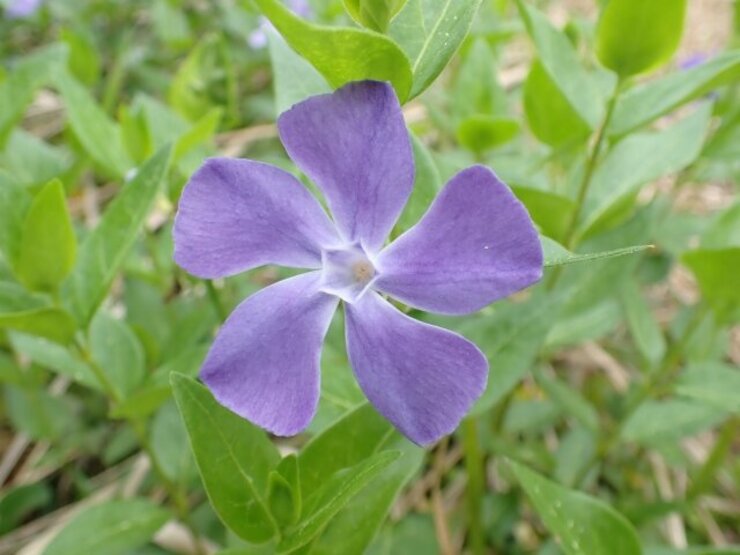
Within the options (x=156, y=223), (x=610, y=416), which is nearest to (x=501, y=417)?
(x=610, y=416)

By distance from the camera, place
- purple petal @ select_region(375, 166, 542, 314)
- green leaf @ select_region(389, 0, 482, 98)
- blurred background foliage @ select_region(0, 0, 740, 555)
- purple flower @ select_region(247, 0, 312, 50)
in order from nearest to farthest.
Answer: purple petal @ select_region(375, 166, 542, 314) < green leaf @ select_region(389, 0, 482, 98) < blurred background foliage @ select_region(0, 0, 740, 555) < purple flower @ select_region(247, 0, 312, 50)

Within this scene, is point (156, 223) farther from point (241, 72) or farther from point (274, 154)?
point (241, 72)

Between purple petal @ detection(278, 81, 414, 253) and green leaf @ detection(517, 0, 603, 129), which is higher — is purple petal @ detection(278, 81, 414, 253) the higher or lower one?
the higher one

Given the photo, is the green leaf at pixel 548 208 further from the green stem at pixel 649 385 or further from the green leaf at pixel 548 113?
the green stem at pixel 649 385

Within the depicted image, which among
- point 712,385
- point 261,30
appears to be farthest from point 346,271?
point 261,30

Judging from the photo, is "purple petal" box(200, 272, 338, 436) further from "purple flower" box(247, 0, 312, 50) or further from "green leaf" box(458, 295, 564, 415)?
"purple flower" box(247, 0, 312, 50)

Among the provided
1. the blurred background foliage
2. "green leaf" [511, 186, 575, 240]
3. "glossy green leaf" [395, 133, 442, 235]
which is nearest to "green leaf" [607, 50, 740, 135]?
the blurred background foliage

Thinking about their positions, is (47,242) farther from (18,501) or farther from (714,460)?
(714,460)
